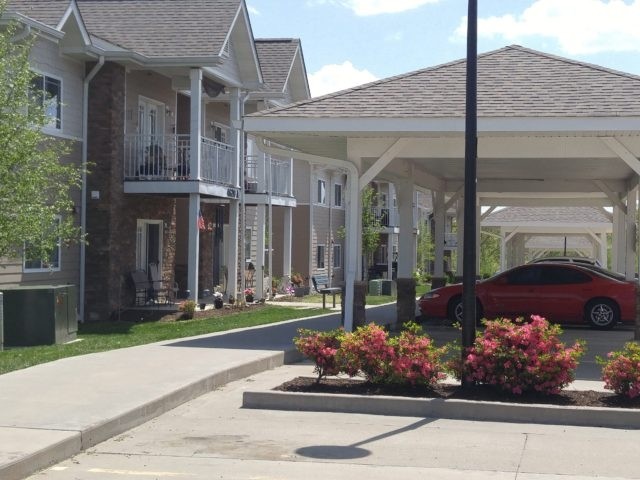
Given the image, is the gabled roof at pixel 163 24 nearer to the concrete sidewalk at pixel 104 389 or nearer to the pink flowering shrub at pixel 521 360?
the concrete sidewalk at pixel 104 389

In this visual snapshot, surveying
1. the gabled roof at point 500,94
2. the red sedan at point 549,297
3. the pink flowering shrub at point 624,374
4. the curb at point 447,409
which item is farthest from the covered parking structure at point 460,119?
the curb at point 447,409

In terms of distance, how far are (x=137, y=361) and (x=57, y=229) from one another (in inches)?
129

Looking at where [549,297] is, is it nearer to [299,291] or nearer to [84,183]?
[84,183]

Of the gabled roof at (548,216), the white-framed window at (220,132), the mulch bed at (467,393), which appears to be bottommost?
the mulch bed at (467,393)

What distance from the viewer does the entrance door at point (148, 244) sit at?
2559 centimetres

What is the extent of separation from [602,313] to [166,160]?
1085 centimetres

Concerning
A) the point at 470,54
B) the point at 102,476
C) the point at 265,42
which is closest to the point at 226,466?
the point at 102,476

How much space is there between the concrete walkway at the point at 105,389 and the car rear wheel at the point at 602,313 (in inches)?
302

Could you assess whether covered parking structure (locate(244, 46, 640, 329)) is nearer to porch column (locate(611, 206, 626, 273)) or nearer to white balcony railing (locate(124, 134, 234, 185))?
white balcony railing (locate(124, 134, 234, 185))

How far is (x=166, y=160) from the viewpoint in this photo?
24.8 m

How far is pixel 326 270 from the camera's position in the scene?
4609cm

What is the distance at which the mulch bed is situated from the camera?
10.9m

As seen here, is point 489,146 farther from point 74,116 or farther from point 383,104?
point 74,116

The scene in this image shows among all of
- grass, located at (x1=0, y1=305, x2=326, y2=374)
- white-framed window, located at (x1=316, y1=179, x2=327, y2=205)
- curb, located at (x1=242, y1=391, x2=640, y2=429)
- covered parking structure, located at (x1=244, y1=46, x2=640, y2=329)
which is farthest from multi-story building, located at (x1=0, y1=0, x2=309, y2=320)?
white-framed window, located at (x1=316, y1=179, x2=327, y2=205)
